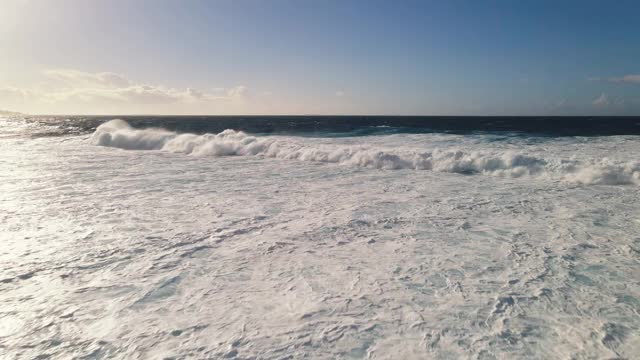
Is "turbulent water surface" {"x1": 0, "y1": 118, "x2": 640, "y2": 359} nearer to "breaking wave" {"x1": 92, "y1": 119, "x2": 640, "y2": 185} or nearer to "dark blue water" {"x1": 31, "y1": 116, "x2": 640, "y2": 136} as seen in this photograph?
"breaking wave" {"x1": 92, "y1": 119, "x2": 640, "y2": 185}

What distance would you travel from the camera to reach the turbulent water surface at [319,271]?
3605 mm

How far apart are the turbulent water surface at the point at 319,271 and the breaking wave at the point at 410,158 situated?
112 centimetres

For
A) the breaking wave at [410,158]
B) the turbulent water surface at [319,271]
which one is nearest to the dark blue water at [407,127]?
the breaking wave at [410,158]

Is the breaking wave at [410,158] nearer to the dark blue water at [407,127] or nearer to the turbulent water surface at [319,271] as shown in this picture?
the turbulent water surface at [319,271]

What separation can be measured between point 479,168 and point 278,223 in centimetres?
1048

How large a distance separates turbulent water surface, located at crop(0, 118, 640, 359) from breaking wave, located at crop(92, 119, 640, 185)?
1.12 metres

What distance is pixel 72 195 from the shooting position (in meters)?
9.79

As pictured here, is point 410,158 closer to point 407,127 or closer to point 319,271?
point 319,271

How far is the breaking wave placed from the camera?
12147mm

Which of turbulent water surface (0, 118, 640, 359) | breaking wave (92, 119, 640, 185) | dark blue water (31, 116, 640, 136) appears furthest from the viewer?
dark blue water (31, 116, 640, 136)

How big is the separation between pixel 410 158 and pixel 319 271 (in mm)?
11785

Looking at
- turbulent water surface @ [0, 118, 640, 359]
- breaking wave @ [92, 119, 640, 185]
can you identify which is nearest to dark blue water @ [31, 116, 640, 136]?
breaking wave @ [92, 119, 640, 185]

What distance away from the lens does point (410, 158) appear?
16016 mm

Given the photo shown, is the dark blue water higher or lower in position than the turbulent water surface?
higher
